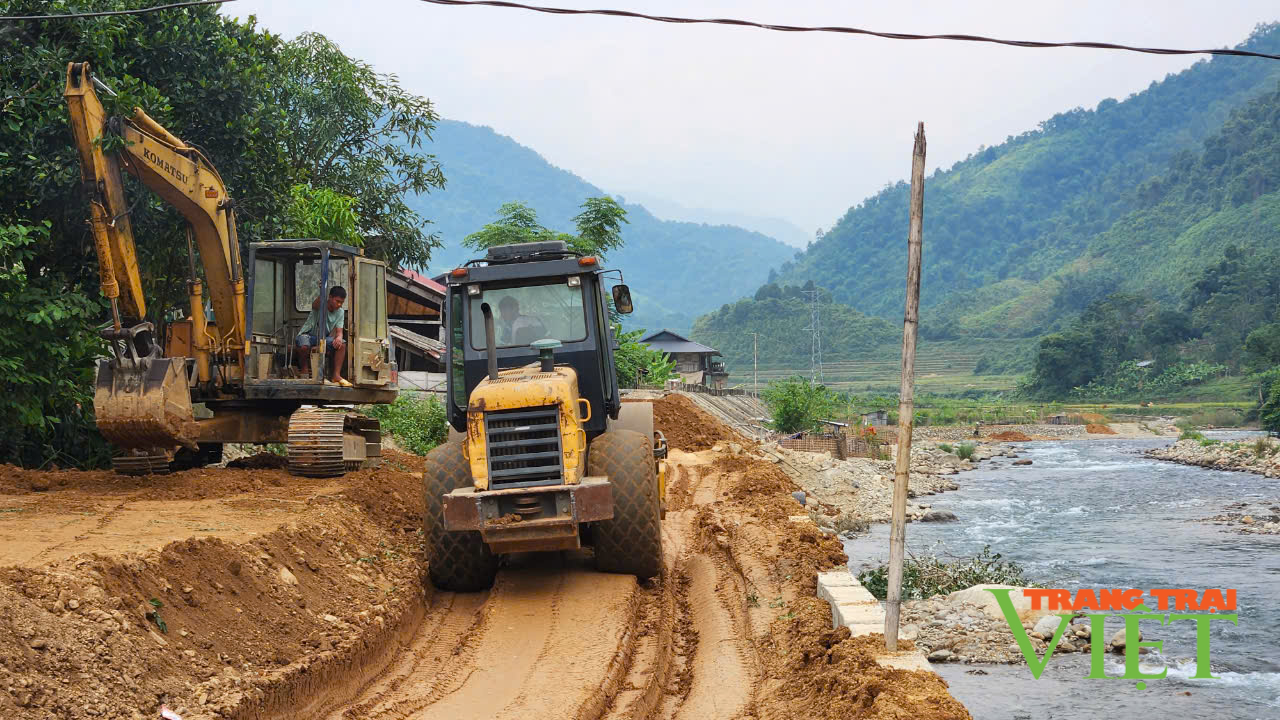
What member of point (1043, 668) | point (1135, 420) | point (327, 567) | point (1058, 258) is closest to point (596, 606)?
point (327, 567)

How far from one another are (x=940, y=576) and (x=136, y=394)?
465 inches

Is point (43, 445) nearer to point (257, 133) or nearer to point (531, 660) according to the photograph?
point (257, 133)

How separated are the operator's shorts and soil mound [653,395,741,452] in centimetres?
1665

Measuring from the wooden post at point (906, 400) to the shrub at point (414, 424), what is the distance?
16.6 metres

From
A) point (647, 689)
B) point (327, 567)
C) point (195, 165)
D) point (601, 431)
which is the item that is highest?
point (195, 165)

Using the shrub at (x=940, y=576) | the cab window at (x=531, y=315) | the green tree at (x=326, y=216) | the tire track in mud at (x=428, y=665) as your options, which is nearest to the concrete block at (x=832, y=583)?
the tire track in mud at (x=428, y=665)

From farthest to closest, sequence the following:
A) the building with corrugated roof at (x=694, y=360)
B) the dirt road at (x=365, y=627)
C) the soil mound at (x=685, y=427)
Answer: the building with corrugated roof at (x=694, y=360), the soil mound at (x=685, y=427), the dirt road at (x=365, y=627)

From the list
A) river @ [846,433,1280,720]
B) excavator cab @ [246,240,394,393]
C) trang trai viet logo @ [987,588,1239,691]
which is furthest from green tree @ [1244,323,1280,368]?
excavator cab @ [246,240,394,393]

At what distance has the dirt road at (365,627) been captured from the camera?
6.38 m

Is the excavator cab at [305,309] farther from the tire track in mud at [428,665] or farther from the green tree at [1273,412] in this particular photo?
the green tree at [1273,412]

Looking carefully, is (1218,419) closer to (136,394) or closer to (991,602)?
(991,602)

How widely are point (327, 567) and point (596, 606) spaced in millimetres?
2420

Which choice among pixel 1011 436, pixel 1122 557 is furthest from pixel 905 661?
pixel 1011 436

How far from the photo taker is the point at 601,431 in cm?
1064
